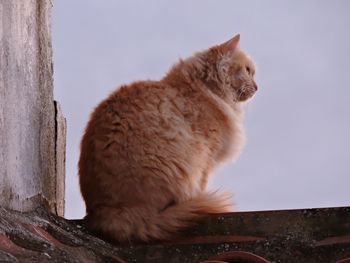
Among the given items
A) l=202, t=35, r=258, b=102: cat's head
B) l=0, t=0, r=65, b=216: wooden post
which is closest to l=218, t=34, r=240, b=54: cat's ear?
l=202, t=35, r=258, b=102: cat's head

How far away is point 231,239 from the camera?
2861 mm

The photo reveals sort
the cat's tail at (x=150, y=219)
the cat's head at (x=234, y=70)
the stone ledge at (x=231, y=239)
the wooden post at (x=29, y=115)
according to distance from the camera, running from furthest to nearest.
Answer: the cat's head at (x=234, y=70) → the cat's tail at (x=150, y=219) → the wooden post at (x=29, y=115) → the stone ledge at (x=231, y=239)

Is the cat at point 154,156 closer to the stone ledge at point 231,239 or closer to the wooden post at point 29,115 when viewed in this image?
the stone ledge at point 231,239

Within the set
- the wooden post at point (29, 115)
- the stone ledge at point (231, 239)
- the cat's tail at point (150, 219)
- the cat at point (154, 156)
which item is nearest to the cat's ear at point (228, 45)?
the cat at point (154, 156)

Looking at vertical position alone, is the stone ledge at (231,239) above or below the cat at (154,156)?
below

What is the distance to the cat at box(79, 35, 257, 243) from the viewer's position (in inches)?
120

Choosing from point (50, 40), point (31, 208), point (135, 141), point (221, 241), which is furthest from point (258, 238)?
point (50, 40)

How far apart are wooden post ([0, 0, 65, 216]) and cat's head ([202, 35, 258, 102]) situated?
1027 millimetres

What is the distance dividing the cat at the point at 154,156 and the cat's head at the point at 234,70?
0.25 metres

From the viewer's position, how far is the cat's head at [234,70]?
411 centimetres

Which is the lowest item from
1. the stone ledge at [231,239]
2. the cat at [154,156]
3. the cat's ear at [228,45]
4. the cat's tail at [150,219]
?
the stone ledge at [231,239]

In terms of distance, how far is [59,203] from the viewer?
12.2 ft

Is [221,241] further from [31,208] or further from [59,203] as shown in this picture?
[59,203]

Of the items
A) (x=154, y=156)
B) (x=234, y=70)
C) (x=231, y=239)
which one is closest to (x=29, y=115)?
(x=154, y=156)
